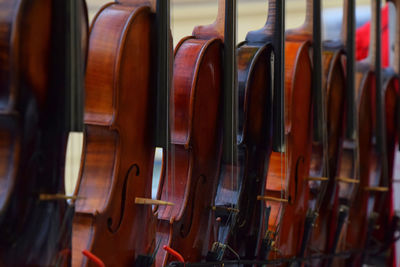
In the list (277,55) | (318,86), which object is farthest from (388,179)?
(277,55)

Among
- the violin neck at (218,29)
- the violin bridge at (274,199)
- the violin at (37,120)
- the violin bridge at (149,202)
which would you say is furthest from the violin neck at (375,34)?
the violin at (37,120)

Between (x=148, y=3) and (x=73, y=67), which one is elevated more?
(x=148, y=3)

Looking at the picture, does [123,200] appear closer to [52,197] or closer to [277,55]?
[52,197]

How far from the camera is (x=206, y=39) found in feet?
9.02

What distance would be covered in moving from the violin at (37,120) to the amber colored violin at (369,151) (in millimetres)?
2316

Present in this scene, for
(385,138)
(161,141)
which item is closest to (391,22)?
(385,138)

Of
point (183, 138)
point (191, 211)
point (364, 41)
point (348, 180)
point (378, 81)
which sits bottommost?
point (191, 211)

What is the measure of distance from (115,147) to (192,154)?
409 millimetres

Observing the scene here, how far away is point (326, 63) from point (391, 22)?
152 centimetres

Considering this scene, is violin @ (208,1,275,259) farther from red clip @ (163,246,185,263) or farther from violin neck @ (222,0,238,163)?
red clip @ (163,246,185,263)

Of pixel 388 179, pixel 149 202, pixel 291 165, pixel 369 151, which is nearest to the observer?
pixel 149 202

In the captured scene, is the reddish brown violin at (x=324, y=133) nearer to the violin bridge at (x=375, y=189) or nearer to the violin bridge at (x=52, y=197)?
the violin bridge at (x=375, y=189)

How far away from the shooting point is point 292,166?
318cm

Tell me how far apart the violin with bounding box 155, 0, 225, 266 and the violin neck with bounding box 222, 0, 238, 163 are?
2 cm
